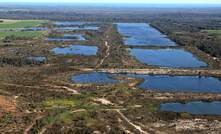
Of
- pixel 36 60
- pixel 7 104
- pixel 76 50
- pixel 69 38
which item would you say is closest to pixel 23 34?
pixel 69 38

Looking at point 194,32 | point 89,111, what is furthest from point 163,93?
point 194,32

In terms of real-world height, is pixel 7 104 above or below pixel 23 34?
above

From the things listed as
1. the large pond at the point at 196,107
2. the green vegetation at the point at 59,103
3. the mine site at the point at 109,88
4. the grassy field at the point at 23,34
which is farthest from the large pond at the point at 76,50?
the large pond at the point at 196,107

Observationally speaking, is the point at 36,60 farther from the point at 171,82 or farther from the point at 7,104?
the point at 7,104

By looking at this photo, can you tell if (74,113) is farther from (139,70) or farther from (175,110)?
Answer: (139,70)

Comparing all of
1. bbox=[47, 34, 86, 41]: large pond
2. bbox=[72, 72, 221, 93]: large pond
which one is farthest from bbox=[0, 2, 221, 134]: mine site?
bbox=[47, 34, 86, 41]: large pond

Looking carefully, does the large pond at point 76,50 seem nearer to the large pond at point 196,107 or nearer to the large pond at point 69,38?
the large pond at point 69,38
